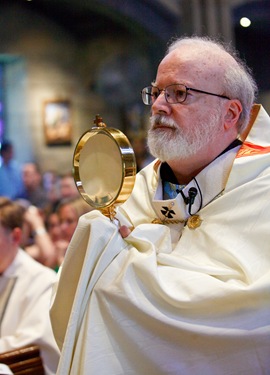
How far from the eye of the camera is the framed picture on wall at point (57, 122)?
12.0m

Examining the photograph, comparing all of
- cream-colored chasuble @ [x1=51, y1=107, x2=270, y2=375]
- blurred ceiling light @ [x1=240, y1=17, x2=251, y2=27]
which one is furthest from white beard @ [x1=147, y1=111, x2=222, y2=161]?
blurred ceiling light @ [x1=240, y1=17, x2=251, y2=27]

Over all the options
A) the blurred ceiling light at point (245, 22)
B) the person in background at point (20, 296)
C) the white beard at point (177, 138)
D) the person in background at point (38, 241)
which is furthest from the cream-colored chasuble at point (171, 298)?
the blurred ceiling light at point (245, 22)

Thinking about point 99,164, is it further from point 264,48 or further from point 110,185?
point 264,48

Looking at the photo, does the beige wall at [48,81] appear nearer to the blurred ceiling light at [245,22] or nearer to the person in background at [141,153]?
the person in background at [141,153]

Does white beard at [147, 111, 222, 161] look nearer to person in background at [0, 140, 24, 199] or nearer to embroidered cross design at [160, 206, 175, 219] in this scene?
embroidered cross design at [160, 206, 175, 219]

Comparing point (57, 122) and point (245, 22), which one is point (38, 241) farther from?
point (57, 122)

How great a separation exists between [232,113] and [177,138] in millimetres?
274

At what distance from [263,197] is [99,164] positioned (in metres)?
0.59

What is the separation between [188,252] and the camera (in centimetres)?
265

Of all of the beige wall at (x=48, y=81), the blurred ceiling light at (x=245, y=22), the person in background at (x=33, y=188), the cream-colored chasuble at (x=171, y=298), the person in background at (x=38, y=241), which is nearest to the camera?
the cream-colored chasuble at (x=171, y=298)

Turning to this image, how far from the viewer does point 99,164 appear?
8.65ft

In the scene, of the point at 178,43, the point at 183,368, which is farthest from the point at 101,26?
the point at 183,368

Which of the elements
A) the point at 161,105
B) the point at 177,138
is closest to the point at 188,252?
the point at 177,138

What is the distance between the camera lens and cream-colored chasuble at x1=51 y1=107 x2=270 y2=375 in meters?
2.40
